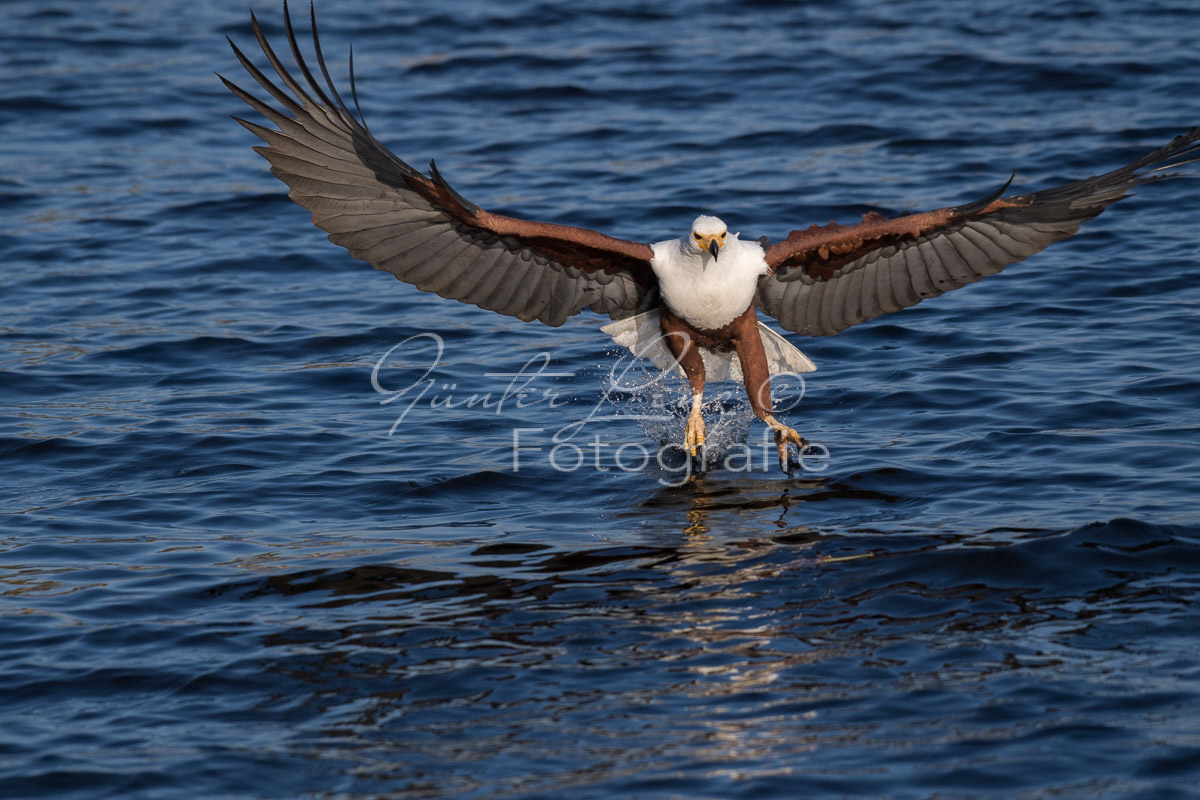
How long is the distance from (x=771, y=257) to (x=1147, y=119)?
23.3ft

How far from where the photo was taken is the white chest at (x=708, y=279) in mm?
7617

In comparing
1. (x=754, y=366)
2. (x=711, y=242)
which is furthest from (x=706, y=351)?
(x=711, y=242)

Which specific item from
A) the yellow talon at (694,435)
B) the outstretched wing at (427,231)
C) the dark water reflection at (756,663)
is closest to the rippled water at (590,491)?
the dark water reflection at (756,663)

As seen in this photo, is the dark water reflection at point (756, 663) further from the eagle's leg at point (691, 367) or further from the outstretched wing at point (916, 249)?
the outstretched wing at point (916, 249)

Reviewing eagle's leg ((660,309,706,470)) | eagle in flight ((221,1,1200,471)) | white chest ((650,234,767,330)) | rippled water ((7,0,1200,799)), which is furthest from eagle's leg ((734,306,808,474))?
rippled water ((7,0,1200,799))

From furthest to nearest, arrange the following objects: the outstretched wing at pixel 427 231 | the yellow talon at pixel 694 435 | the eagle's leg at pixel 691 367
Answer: the yellow talon at pixel 694 435 → the eagle's leg at pixel 691 367 → the outstretched wing at pixel 427 231

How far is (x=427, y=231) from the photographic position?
7.50 meters

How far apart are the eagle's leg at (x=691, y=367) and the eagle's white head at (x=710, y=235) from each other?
0.70 m

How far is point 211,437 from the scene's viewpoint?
27.7 ft

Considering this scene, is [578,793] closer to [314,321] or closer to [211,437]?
[211,437]

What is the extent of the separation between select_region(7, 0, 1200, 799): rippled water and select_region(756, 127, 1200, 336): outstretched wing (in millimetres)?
760

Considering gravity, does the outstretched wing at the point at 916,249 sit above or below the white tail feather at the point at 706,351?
above

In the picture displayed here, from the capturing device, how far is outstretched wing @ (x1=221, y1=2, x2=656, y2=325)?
7.00m

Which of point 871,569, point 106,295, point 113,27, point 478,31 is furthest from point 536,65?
point 871,569
